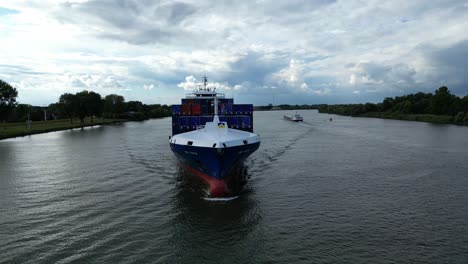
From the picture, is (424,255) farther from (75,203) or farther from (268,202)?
(75,203)

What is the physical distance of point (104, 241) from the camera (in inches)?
776

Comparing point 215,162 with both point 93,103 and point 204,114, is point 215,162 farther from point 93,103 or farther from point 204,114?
point 93,103

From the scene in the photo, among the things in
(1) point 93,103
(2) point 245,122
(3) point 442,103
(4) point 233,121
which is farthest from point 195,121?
(3) point 442,103

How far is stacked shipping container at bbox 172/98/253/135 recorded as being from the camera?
48.4 m

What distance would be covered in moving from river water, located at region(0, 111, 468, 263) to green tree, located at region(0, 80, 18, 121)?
56876 mm

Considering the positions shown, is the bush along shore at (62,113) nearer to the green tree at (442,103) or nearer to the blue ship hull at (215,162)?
the blue ship hull at (215,162)

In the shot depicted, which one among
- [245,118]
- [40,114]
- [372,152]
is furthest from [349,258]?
[40,114]

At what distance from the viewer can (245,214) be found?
24.9m

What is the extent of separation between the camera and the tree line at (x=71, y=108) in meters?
91.2

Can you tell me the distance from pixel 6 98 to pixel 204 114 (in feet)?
225

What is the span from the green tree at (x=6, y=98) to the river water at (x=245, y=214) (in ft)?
187

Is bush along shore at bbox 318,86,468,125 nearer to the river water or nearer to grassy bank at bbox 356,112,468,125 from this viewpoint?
grassy bank at bbox 356,112,468,125

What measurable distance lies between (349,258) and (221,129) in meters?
20.9

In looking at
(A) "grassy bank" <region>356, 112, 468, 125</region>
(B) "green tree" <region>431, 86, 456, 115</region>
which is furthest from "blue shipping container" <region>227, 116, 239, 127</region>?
(B) "green tree" <region>431, 86, 456, 115</region>
